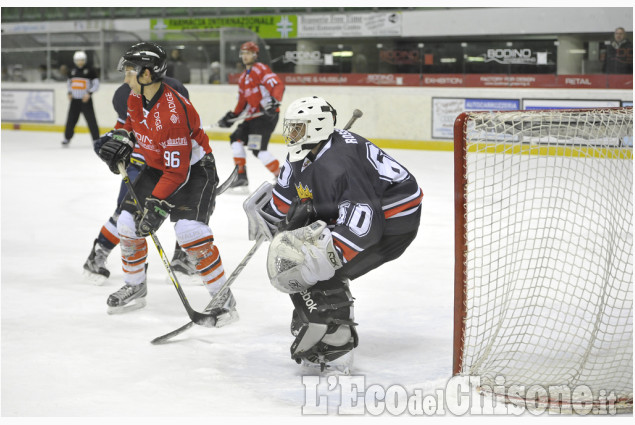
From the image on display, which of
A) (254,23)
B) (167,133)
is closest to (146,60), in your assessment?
(167,133)

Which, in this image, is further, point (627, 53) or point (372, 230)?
point (627, 53)

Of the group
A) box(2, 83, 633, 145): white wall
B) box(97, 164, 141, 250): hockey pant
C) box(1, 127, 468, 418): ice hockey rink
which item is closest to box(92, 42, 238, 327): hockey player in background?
box(1, 127, 468, 418): ice hockey rink

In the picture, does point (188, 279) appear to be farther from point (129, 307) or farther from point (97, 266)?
point (129, 307)

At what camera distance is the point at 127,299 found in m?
3.43

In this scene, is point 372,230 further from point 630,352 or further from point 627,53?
point 627,53

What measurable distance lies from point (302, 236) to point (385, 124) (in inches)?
295

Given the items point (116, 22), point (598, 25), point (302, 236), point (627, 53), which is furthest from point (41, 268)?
point (116, 22)

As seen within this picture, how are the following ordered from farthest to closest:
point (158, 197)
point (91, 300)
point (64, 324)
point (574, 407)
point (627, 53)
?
point (627, 53)
point (91, 300)
point (64, 324)
point (158, 197)
point (574, 407)

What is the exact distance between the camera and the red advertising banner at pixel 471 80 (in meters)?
8.86

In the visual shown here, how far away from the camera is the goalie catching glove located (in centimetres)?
248

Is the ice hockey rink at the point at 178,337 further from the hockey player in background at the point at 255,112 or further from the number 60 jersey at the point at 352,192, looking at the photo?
the hockey player in background at the point at 255,112

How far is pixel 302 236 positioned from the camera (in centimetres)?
252

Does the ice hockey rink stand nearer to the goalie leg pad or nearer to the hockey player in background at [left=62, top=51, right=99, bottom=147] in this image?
the goalie leg pad

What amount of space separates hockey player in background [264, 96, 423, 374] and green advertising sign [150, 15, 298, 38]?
11.2 metres
